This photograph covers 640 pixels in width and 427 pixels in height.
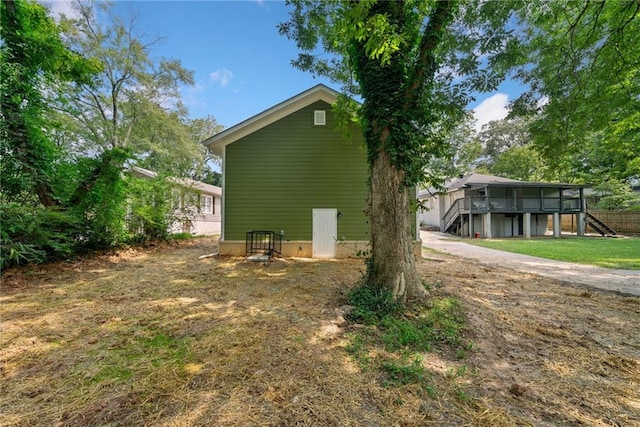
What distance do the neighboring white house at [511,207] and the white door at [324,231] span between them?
1070 centimetres

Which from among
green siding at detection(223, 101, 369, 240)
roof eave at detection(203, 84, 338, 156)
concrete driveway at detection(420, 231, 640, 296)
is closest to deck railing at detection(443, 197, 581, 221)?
concrete driveway at detection(420, 231, 640, 296)

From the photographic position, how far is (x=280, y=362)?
102 inches

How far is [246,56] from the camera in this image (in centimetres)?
930

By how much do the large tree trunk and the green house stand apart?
469 centimetres

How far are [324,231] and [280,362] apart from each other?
643 centimetres

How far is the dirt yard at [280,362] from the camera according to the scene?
1.93 meters

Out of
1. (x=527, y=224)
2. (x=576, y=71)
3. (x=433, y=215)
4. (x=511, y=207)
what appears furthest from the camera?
(x=433, y=215)

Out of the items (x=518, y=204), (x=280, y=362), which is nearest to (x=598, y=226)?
(x=518, y=204)

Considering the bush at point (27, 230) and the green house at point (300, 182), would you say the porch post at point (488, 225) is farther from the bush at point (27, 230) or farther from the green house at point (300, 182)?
the bush at point (27, 230)

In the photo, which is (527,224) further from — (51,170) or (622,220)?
(51,170)

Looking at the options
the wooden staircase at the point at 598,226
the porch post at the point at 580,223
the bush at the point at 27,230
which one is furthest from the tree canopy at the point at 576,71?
the wooden staircase at the point at 598,226

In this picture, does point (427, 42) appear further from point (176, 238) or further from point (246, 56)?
point (176, 238)

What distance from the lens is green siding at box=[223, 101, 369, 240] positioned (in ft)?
28.9

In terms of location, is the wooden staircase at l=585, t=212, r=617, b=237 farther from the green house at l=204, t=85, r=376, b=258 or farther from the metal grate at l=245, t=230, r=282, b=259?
the metal grate at l=245, t=230, r=282, b=259
